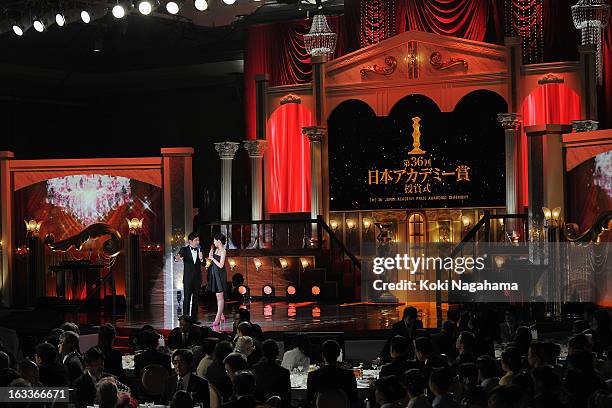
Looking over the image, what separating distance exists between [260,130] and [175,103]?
3.53 m

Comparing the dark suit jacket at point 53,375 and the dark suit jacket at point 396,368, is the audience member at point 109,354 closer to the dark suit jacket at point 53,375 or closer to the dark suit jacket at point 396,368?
A: the dark suit jacket at point 53,375

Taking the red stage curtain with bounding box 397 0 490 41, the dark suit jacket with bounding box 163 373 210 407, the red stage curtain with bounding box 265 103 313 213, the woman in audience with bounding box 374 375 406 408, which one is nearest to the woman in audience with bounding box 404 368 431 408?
the woman in audience with bounding box 374 375 406 408

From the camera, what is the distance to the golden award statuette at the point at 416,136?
19406 millimetres

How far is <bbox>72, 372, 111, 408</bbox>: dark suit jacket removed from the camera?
7.14 m

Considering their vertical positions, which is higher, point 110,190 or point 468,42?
point 468,42

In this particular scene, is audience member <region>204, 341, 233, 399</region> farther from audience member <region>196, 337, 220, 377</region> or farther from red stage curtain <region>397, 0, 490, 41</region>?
red stage curtain <region>397, 0, 490, 41</region>

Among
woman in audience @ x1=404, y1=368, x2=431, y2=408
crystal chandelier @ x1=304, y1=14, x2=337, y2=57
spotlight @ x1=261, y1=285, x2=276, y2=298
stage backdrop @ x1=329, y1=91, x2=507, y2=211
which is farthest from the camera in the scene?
stage backdrop @ x1=329, y1=91, x2=507, y2=211

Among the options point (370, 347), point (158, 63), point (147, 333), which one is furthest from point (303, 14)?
point (147, 333)

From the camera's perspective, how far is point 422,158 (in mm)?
19375

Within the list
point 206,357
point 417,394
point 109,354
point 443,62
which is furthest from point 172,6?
point 417,394

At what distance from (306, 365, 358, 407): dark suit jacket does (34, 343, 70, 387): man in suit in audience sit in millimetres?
1772

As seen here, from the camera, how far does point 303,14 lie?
68.5ft

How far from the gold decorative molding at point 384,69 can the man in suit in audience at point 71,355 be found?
12629 millimetres

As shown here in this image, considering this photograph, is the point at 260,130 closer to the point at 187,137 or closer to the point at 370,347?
the point at 187,137
